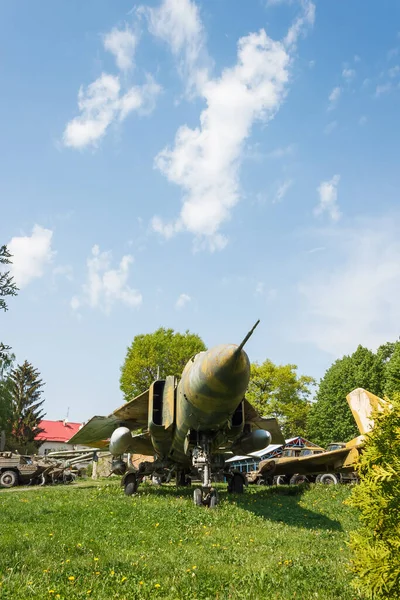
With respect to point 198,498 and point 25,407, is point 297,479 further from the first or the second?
point 25,407

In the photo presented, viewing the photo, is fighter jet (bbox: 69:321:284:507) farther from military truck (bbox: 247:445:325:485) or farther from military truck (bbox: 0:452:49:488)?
military truck (bbox: 0:452:49:488)

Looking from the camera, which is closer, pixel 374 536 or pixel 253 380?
pixel 374 536

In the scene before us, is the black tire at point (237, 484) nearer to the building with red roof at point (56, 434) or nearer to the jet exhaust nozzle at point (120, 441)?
the jet exhaust nozzle at point (120, 441)

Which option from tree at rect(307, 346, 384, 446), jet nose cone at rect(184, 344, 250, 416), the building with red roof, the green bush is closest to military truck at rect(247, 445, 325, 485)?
jet nose cone at rect(184, 344, 250, 416)

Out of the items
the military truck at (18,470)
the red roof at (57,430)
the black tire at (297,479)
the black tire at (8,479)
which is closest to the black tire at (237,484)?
the black tire at (297,479)

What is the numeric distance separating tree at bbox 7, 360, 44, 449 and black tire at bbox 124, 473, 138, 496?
3785 cm

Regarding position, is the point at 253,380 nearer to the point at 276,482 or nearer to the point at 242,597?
the point at 276,482

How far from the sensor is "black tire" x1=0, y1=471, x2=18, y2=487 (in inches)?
984

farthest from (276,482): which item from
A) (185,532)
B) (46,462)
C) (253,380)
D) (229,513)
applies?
(253,380)

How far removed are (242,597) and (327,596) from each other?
0.93m

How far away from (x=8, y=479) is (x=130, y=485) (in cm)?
1350

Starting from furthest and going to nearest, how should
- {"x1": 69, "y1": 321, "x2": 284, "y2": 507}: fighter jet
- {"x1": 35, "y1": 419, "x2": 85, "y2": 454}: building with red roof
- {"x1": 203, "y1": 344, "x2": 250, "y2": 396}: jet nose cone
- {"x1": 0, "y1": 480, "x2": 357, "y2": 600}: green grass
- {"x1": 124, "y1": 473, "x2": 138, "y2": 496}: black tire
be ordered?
{"x1": 35, "y1": 419, "x2": 85, "y2": 454}: building with red roof, {"x1": 124, "y1": 473, "x2": 138, "y2": 496}: black tire, {"x1": 69, "y1": 321, "x2": 284, "y2": 507}: fighter jet, {"x1": 203, "y1": 344, "x2": 250, "y2": 396}: jet nose cone, {"x1": 0, "y1": 480, "x2": 357, "y2": 600}: green grass

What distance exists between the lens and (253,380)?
163 feet

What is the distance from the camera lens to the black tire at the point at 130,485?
14.8 m
